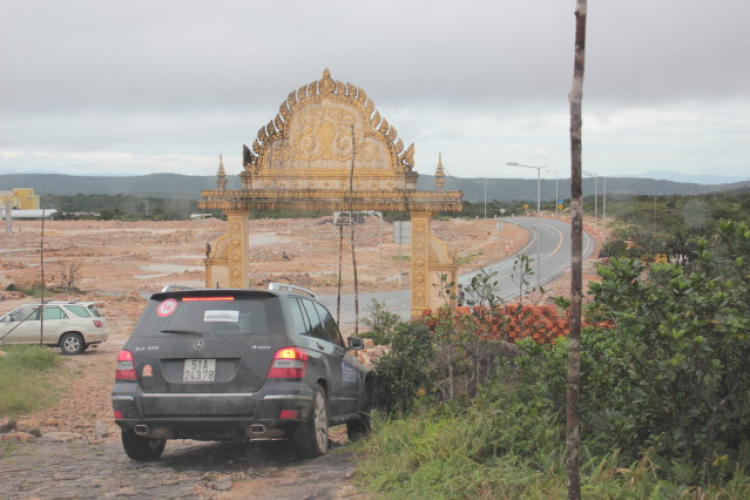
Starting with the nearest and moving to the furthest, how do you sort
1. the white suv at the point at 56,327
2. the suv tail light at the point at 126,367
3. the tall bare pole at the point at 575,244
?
the tall bare pole at the point at 575,244
the suv tail light at the point at 126,367
the white suv at the point at 56,327

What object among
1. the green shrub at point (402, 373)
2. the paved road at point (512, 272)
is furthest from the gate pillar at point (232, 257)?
the green shrub at point (402, 373)

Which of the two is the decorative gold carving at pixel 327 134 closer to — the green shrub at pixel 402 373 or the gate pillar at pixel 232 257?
the gate pillar at pixel 232 257

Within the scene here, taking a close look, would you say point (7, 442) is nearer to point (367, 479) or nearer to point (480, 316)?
point (367, 479)

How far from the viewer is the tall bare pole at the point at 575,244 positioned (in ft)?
16.9

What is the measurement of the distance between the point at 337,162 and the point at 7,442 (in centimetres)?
1143

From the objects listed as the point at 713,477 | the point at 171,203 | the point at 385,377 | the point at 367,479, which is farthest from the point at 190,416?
the point at 171,203

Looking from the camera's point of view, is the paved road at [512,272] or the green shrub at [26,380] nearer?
the green shrub at [26,380]

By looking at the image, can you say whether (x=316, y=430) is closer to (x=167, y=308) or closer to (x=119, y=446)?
(x=167, y=308)

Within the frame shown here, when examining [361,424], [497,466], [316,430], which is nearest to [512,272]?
[361,424]

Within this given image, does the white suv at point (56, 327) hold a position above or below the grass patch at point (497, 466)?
below

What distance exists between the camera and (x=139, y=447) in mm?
8008

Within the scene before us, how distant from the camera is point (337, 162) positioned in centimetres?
1925

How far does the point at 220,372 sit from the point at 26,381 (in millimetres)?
8130

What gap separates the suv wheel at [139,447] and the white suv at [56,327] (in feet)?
41.7
